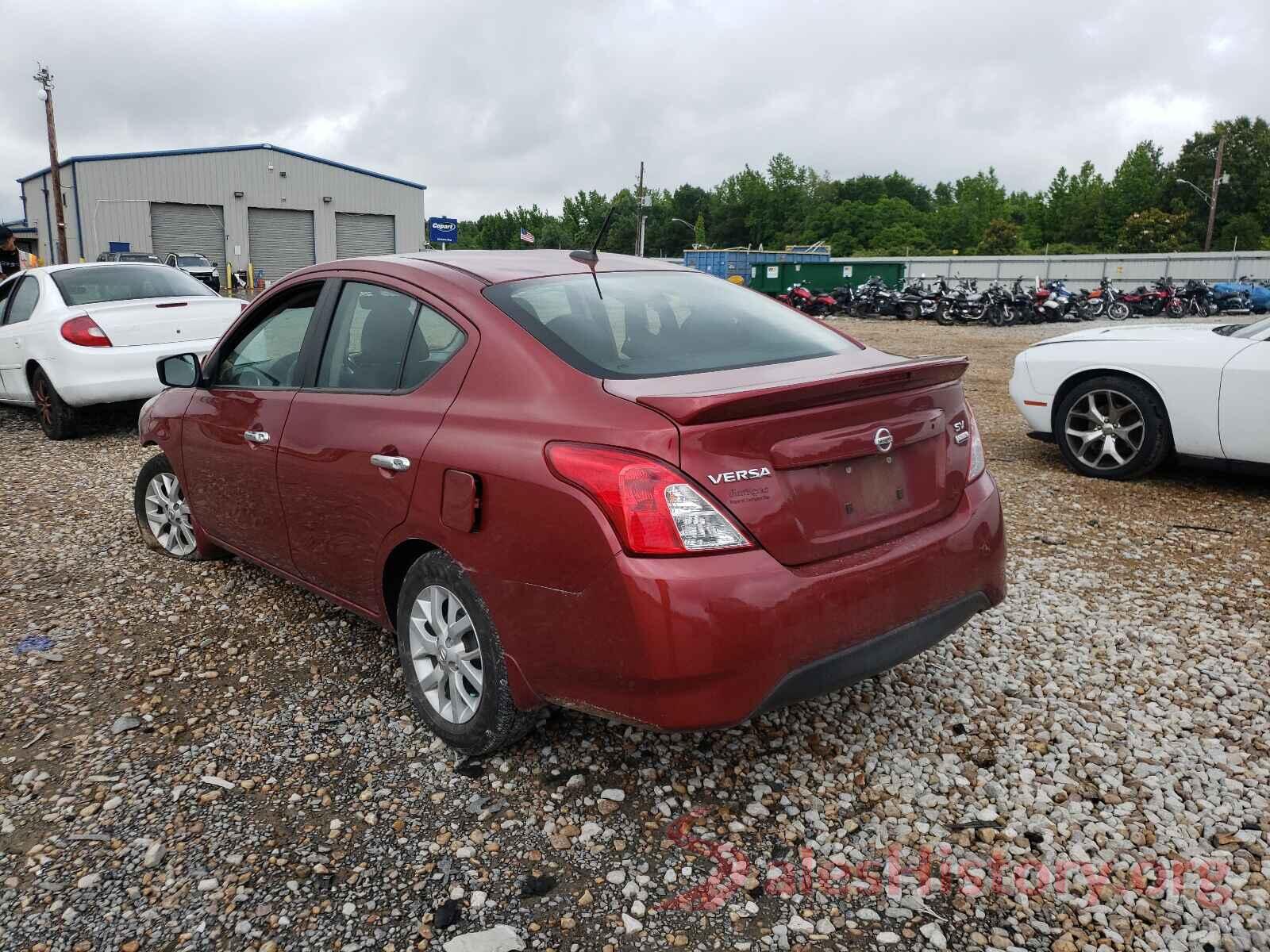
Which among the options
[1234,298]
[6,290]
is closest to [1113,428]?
[6,290]

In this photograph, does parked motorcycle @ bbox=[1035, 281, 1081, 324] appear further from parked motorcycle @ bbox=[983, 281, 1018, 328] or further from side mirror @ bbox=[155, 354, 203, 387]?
side mirror @ bbox=[155, 354, 203, 387]

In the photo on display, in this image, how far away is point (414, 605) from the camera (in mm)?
3125

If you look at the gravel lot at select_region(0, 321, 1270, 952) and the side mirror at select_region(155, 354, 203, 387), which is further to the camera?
the side mirror at select_region(155, 354, 203, 387)

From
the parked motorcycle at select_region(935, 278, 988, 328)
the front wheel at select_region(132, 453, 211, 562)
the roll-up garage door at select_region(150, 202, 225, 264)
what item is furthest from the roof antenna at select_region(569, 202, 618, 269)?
the roll-up garage door at select_region(150, 202, 225, 264)

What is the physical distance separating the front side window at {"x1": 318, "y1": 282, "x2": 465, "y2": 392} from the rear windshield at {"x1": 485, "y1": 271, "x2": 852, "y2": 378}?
0.81ft

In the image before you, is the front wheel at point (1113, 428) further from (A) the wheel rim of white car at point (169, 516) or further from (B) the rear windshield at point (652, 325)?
(A) the wheel rim of white car at point (169, 516)

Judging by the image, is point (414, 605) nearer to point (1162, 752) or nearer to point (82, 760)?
point (82, 760)

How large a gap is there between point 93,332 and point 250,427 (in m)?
5.17

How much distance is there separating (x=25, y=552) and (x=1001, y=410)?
894cm

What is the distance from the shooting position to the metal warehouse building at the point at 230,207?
4069 cm

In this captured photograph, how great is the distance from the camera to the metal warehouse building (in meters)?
40.7

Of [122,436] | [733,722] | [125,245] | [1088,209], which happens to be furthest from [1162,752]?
[1088,209]

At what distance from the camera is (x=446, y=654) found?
3.05 m

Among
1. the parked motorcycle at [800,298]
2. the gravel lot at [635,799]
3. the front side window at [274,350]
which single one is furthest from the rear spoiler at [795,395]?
the parked motorcycle at [800,298]
